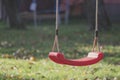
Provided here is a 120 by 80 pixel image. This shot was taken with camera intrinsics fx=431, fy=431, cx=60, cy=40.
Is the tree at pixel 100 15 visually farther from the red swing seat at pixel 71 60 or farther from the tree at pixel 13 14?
the red swing seat at pixel 71 60

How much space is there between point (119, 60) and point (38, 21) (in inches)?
590

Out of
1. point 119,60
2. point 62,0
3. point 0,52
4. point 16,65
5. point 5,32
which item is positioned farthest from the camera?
point 62,0

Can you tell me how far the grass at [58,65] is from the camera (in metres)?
7.41

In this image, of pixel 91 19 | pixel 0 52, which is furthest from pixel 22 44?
pixel 91 19

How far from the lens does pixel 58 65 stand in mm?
8508

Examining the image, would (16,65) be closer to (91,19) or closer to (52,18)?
(91,19)

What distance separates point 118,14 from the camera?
24.5m

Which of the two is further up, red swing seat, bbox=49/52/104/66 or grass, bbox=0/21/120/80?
red swing seat, bbox=49/52/104/66

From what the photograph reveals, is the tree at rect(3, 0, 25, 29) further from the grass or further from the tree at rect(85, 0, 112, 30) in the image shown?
the tree at rect(85, 0, 112, 30)

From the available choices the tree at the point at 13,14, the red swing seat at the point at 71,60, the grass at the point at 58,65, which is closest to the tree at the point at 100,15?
the grass at the point at 58,65

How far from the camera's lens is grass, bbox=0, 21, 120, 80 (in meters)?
7.41

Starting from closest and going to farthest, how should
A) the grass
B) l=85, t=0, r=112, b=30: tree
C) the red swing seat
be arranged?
1. the red swing seat
2. the grass
3. l=85, t=0, r=112, b=30: tree

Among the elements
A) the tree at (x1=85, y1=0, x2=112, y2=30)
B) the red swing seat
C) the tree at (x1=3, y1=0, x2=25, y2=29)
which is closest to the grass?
the tree at (x1=85, y1=0, x2=112, y2=30)

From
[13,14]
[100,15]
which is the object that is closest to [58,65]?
[100,15]
